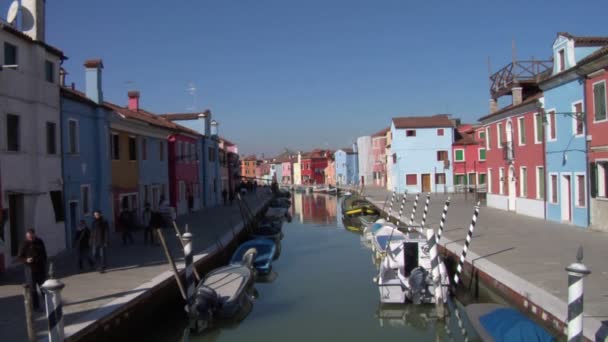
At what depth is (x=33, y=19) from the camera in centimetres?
1595

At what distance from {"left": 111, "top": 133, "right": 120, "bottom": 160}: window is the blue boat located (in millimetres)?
7482

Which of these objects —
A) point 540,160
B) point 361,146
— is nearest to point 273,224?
point 540,160

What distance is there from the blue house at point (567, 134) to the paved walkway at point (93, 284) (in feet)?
A: 45.3

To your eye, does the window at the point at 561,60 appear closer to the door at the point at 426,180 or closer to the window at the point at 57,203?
the window at the point at 57,203

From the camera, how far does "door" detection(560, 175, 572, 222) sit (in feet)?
71.8

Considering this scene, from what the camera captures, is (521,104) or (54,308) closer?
(54,308)

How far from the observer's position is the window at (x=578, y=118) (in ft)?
66.3

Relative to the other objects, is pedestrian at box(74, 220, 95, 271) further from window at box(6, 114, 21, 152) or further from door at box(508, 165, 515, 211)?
door at box(508, 165, 515, 211)

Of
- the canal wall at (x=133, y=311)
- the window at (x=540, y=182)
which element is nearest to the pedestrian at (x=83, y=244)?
the canal wall at (x=133, y=311)

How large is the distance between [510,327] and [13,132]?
13390 millimetres

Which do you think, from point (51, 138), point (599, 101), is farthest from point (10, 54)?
point (599, 101)

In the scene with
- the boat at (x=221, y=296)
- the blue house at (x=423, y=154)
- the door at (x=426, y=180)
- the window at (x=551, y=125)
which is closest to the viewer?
the boat at (x=221, y=296)

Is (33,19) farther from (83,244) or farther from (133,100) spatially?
(133,100)

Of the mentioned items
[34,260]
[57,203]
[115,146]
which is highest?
[115,146]
